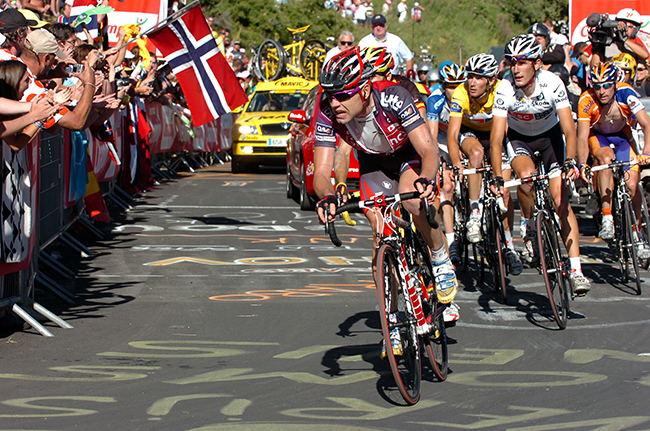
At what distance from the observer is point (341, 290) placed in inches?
343

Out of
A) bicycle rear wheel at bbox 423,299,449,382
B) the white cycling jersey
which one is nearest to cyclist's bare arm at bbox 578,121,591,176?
the white cycling jersey

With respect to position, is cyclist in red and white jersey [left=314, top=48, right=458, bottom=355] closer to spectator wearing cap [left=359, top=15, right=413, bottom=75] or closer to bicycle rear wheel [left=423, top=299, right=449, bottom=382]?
bicycle rear wheel [left=423, top=299, right=449, bottom=382]

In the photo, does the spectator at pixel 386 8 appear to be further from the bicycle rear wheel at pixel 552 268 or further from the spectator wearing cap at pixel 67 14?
the bicycle rear wheel at pixel 552 268

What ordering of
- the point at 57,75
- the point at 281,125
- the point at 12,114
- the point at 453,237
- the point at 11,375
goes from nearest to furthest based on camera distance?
the point at 11,375 < the point at 12,114 < the point at 57,75 < the point at 453,237 < the point at 281,125

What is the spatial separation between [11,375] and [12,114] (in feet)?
5.96

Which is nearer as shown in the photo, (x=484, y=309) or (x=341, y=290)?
(x=484, y=309)

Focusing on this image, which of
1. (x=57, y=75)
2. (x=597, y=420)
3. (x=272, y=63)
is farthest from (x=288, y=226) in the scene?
(x=272, y=63)

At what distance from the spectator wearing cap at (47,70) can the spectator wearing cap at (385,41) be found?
8877mm

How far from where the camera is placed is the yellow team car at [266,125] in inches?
864

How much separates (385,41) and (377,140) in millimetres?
11294

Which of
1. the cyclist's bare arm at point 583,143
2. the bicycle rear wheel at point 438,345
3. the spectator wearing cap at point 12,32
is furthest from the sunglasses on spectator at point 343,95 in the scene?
A: the cyclist's bare arm at point 583,143

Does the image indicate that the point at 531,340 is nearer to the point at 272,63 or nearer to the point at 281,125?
the point at 281,125

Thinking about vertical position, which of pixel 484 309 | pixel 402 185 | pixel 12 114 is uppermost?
pixel 12 114

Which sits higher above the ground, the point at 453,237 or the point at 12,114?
the point at 12,114
